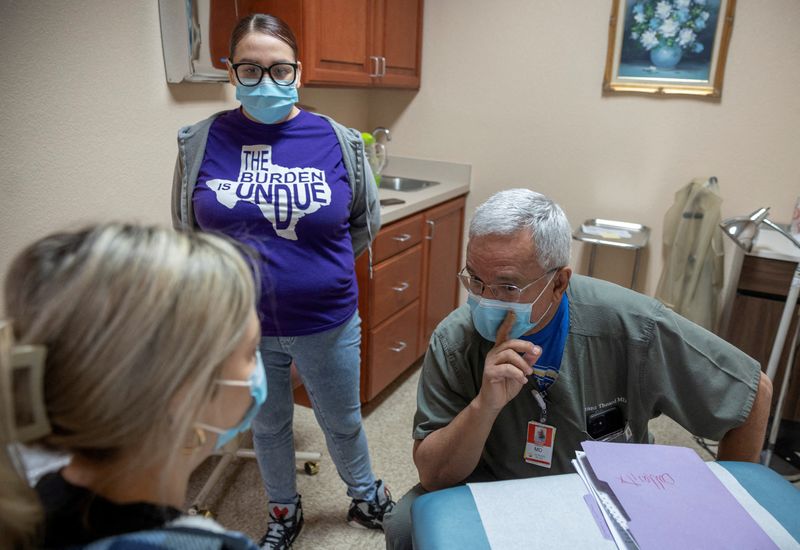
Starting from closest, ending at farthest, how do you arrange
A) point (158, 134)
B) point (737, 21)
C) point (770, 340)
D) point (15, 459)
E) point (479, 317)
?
1. point (15, 459)
2. point (479, 317)
3. point (158, 134)
4. point (770, 340)
5. point (737, 21)

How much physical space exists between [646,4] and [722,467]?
7.11 feet

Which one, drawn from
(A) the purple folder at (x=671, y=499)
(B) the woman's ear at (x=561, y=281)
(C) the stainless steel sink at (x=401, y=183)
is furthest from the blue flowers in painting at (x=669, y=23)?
(A) the purple folder at (x=671, y=499)

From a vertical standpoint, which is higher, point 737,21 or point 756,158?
point 737,21

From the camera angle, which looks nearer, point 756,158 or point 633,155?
point 756,158

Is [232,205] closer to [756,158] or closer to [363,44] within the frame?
[363,44]

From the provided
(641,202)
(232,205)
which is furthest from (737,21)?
(232,205)

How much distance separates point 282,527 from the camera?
168 cm

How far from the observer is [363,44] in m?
2.40

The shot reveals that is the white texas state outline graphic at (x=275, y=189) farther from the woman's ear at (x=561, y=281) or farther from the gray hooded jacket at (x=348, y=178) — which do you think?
the woman's ear at (x=561, y=281)

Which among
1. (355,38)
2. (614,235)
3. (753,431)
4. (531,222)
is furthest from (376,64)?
(753,431)

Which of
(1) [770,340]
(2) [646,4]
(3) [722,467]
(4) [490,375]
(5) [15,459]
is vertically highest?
(2) [646,4]

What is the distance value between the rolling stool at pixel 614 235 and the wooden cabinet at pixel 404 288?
64cm

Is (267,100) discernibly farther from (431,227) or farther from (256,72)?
(431,227)

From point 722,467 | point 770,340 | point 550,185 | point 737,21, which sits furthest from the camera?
point 550,185
